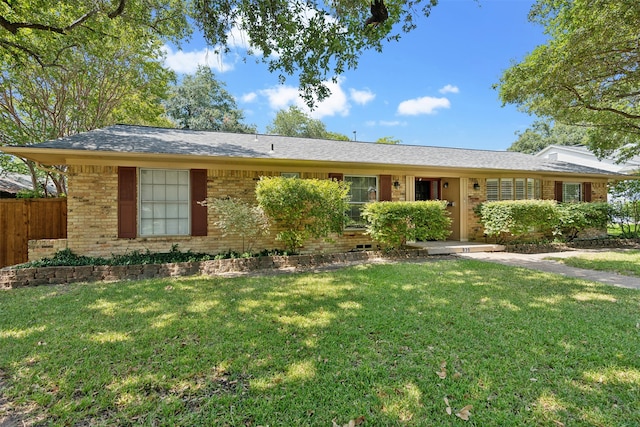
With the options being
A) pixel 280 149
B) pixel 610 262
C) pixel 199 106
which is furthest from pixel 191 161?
pixel 199 106

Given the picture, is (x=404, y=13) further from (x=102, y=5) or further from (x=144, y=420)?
(x=144, y=420)

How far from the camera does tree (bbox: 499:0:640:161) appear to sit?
661cm

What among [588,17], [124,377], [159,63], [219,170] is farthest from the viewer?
[159,63]

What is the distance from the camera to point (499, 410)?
2279 mm

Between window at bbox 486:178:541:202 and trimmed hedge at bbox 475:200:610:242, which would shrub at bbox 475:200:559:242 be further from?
window at bbox 486:178:541:202

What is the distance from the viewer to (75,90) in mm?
11805

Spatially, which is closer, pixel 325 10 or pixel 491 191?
pixel 325 10

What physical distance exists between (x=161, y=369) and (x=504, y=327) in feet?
12.9

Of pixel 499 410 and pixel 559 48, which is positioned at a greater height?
pixel 559 48

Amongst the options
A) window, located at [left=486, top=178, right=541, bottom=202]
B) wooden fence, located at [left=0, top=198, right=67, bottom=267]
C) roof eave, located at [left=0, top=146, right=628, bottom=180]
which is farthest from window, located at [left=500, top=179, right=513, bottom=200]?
wooden fence, located at [left=0, top=198, right=67, bottom=267]

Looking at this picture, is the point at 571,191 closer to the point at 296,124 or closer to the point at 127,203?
the point at 127,203

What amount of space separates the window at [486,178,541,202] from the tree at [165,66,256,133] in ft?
70.5

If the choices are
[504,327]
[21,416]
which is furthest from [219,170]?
[504,327]

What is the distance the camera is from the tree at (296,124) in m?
32.2
